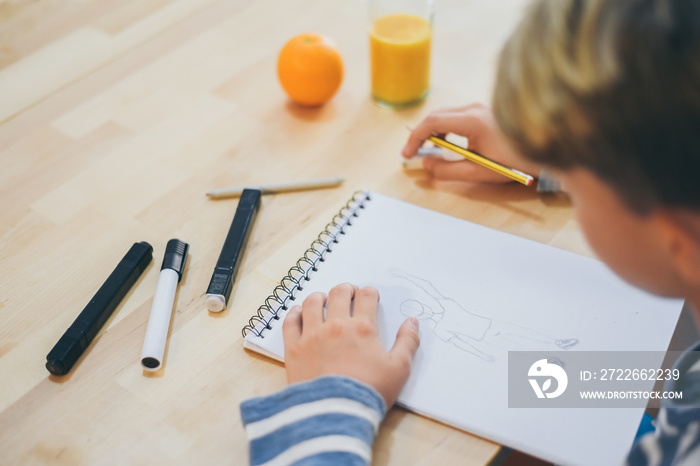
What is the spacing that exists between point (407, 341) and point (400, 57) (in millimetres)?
467

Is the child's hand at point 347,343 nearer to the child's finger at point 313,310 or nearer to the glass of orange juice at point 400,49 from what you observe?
the child's finger at point 313,310

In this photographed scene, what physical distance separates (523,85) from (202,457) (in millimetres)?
415

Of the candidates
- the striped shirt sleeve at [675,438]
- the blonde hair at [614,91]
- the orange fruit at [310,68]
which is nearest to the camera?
the blonde hair at [614,91]

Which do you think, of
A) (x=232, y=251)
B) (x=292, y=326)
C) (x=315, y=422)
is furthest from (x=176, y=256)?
(x=315, y=422)

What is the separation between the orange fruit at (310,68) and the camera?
919 millimetres

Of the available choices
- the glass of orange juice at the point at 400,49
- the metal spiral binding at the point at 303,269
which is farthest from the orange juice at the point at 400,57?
the metal spiral binding at the point at 303,269

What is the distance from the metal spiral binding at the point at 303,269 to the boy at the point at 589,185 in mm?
32

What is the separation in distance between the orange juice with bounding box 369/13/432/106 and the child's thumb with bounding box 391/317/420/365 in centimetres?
43

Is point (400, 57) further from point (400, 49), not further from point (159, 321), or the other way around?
point (159, 321)

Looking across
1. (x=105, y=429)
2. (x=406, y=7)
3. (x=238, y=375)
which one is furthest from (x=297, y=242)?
(x=406, y=7)

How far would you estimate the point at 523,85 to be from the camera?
442 millimetres

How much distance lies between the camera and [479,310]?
0.67 metres

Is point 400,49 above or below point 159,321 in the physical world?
above

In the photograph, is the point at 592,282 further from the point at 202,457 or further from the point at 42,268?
the point at 42,268
